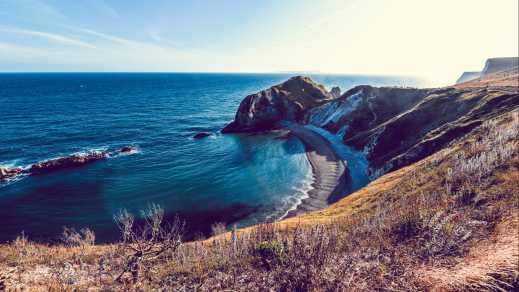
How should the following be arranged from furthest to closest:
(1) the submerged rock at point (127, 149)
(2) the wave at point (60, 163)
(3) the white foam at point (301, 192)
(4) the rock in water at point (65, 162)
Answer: (1) the submerged rock at point (127, 149) → (4) the rock in water at point (65, 162) → (2) the wave at point (60, 163) → (3) the white foam at point (301, 192)

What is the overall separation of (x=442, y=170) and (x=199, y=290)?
922 inches

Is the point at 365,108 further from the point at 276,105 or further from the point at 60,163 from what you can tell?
the point at 60,163

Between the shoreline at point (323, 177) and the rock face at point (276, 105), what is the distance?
20734 millimetres

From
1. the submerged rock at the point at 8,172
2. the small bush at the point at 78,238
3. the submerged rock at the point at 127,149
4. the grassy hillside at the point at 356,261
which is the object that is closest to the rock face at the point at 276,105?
the submerged rock at the point at 127,149

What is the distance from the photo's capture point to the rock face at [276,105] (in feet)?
262

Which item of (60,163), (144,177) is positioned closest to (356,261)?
(144,177)

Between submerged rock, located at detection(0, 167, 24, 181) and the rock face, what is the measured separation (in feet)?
151

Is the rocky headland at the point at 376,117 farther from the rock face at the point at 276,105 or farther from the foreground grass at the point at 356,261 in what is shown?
the foreground grass at the point at 356,261

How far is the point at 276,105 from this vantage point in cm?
8712

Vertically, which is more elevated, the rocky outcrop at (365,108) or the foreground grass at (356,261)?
the rocky outcrop at (365,108)

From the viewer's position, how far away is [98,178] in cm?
4188

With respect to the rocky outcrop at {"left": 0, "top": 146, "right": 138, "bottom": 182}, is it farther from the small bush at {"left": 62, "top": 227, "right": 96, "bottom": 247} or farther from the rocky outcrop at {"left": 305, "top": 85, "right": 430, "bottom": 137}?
the rocky outcrop at {"left": 305, "top": 85, "right": 430, "bottom": 137}

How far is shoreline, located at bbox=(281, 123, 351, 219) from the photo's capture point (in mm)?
35144

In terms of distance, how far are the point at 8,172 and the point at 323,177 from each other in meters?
53.2
